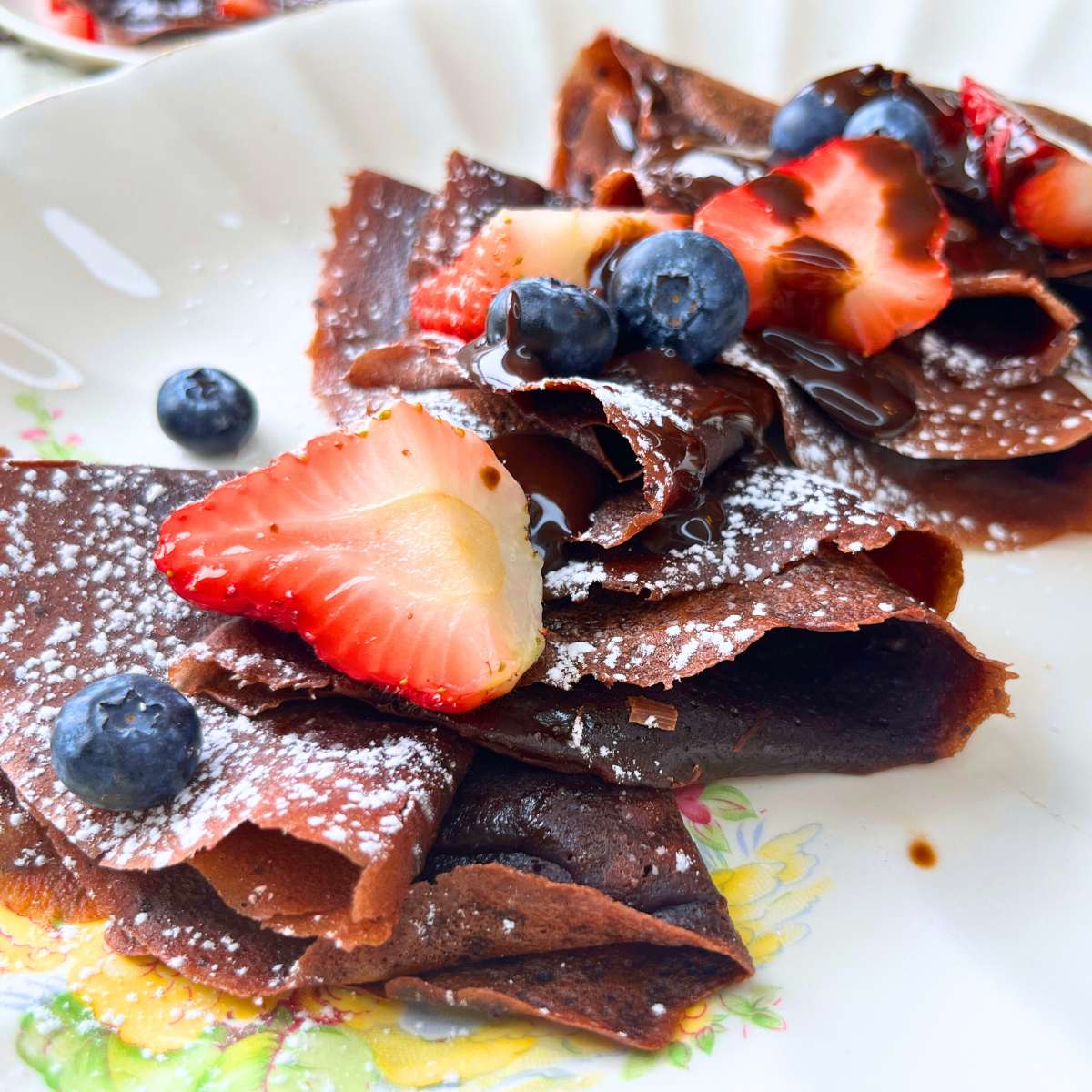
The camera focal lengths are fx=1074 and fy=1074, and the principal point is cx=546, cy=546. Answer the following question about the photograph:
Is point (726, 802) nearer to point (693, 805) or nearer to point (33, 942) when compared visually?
point (693, 805)

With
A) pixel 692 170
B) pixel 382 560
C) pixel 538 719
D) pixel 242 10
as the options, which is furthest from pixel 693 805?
pixel 242 10

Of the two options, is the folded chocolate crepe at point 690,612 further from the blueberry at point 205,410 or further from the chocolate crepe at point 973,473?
the blueberry at point 205,410

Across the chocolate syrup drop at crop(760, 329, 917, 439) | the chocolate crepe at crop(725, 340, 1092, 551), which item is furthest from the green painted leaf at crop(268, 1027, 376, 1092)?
the chocolate syrup drop at crop(760, 329, 917, 439)

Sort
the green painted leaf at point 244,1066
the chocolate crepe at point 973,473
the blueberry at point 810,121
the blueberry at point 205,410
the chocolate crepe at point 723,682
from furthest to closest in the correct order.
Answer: the blueberry at point 810,121, the blueberry at point 205,410, the chocolate crepe at point 973,473, the chocolate crepe at point 723,682, the green painted leaf at point 244,1066

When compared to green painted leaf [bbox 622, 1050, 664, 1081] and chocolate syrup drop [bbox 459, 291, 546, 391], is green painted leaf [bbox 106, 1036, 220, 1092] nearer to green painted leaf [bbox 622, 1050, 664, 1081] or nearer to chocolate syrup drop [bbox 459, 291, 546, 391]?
green painted leaf [bbox 622, 1050, 664, 1081]

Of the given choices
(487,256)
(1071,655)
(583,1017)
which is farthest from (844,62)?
(583,1017)

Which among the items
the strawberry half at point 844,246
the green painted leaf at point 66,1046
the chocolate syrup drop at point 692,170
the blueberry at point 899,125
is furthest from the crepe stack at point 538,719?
the blueberry at point 899,125

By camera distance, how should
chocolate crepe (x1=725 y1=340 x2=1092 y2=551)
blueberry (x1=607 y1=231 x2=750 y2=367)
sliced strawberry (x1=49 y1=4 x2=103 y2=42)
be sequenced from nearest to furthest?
blueberry (x1=607 y1=231 x2=750 y2=367), chocolate crepe (x1=725 y1=340 x2=1092 y2=551), sliced strawberry (x1=49 y1=4 x2=103 y2=42)
